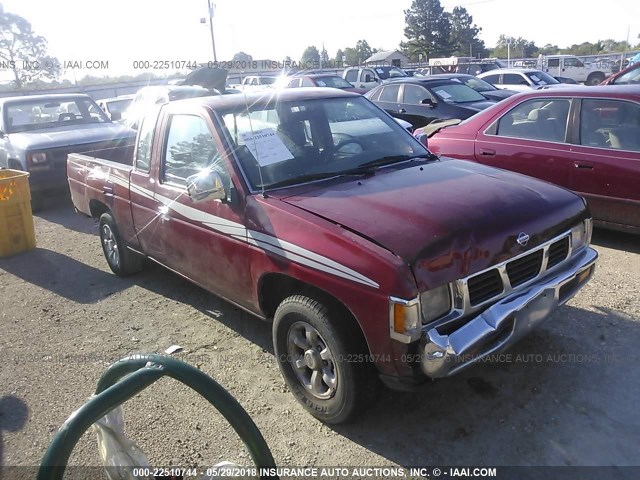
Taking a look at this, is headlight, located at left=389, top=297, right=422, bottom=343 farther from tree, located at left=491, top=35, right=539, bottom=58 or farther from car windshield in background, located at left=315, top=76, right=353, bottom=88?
tree, located at left=491, top=35, right=539, bottom=58

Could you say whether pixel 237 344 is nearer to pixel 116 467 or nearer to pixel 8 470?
pixel 8 470

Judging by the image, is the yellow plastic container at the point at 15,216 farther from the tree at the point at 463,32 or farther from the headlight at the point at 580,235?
the tree at the point at 463,32

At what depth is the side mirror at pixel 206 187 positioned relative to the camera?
341 cm

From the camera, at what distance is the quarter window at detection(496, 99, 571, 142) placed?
584 centimetres

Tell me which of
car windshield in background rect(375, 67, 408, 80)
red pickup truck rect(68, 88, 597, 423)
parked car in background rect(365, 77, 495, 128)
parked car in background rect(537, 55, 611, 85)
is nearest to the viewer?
red pickup truck rect(68, 88, 597, 423)

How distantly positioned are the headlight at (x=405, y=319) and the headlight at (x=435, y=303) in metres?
0.07

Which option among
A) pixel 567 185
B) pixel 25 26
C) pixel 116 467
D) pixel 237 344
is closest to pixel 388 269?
pixel 116 467

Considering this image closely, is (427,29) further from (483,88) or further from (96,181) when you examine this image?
(96,181)

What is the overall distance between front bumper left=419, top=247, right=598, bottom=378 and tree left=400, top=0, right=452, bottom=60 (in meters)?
67.8

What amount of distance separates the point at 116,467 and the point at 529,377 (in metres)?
2.49

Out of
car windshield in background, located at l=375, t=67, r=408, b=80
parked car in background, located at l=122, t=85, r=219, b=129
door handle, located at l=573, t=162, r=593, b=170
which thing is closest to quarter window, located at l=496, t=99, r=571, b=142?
door handle, located at l=573, t=162, r=593, b=170

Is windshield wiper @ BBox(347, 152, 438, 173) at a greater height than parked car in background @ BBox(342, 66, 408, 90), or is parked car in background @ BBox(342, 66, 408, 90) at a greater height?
parked car in background @ BBox(342, 66, 408, 90)

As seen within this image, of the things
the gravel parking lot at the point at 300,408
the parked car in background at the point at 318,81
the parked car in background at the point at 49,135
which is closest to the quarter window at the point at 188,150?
the gravel parking lot at the point at 300,408

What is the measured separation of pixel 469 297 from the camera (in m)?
2.80
